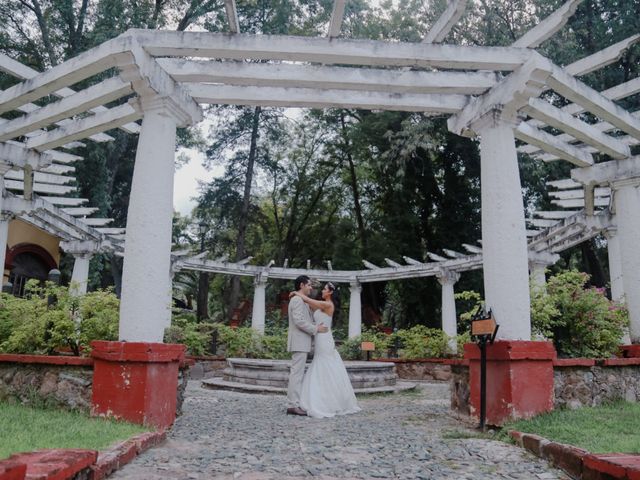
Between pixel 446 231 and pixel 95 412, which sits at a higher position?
pixel 446 231

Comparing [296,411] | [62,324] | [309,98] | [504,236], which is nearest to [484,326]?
[504,236]

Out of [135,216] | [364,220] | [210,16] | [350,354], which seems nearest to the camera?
[135,216]

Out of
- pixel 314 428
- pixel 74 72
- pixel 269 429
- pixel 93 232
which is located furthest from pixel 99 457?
pixel 93 232

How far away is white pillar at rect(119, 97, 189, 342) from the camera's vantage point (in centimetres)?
577

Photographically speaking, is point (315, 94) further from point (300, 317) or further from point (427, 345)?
point (427, 345)

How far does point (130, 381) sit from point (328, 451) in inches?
83.6

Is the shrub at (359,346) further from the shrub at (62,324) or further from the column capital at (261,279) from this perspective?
the shrub at (62,324)

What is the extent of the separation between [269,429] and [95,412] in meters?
1.85

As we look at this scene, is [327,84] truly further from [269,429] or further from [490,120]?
[269,429]

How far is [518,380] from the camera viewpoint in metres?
5.68

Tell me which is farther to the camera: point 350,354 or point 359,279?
point 359,279

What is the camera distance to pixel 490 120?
663 cm

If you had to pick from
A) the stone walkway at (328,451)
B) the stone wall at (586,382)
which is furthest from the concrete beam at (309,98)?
the stone walkway at (328,451)

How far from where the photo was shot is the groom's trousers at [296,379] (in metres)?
7.57
